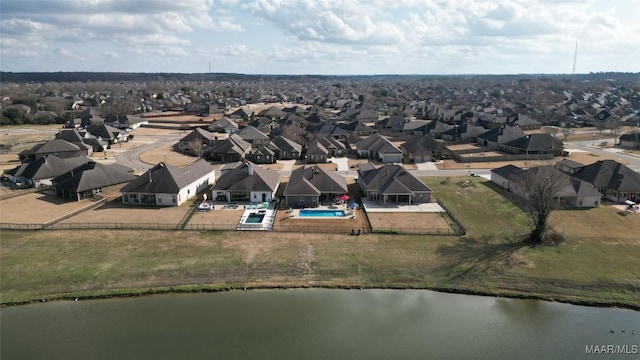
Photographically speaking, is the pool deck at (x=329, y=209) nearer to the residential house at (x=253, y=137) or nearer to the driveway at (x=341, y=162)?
the driveway at (x=341, y=162)

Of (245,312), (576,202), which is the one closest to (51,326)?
(245,312)

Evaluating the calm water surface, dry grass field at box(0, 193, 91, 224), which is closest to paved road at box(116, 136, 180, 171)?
dry grass field at box(0, 193, 91, 224)

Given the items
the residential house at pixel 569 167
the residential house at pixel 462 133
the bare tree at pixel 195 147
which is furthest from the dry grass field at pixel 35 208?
the residential house at pixel 462 133

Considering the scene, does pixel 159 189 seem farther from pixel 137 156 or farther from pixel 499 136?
pixel 499 136

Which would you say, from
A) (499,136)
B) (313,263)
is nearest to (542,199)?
(313,263)

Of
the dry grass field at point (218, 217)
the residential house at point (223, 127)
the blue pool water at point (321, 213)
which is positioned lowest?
the dry grass field at point (218, 217)
